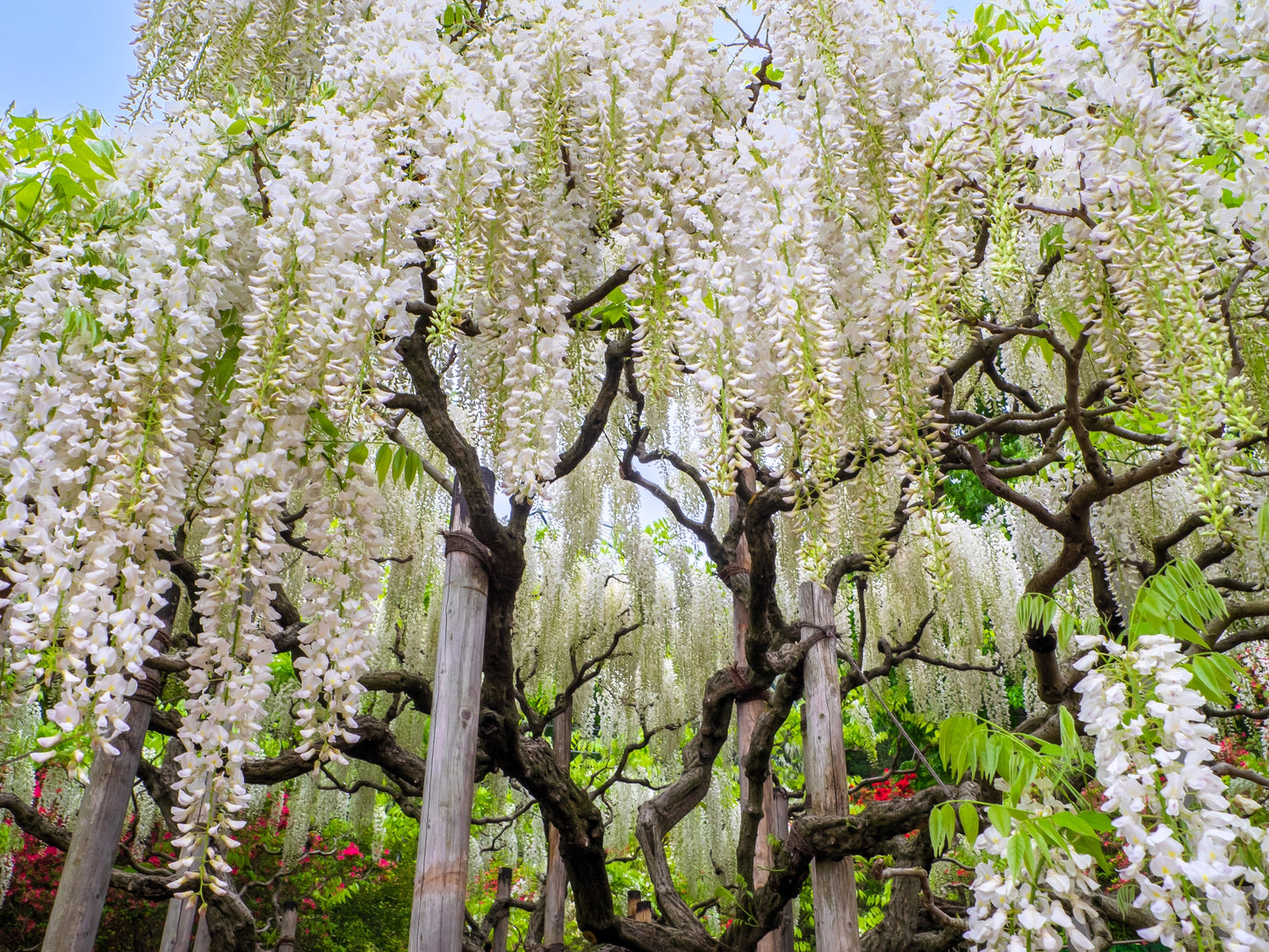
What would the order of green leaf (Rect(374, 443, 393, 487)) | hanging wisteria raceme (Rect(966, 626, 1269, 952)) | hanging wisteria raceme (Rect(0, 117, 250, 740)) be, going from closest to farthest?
hanging wisteria raceme (Rect(0, 117, 250, 740)) < hanging wisteria raceme (Rect(966, 626, 1269, 952)) < green leaf (Rect(374, 443, 393, 487))

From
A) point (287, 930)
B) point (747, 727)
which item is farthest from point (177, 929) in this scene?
point (747, 727)

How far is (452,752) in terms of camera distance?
259cm

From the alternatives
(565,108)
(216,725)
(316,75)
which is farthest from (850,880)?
(316,75)

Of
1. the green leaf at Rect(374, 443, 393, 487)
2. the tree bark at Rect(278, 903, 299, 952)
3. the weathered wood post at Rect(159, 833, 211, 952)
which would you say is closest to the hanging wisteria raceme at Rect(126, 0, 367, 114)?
the green leaf at Rect(374, 443, 393, 487)

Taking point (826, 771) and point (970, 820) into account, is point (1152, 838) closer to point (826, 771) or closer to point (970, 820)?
point (970, 820)

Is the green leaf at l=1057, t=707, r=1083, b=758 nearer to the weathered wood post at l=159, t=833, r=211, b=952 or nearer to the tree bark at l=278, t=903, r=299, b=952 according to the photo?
the weathered wood post at l=159, t=833, r=211, b=952

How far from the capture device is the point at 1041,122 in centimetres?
237

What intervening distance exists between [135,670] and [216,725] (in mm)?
193

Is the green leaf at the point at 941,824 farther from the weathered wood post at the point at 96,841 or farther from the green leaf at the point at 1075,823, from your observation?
the weathered wood post at the point at 96,841

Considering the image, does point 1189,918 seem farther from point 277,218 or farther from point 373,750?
point 373,750

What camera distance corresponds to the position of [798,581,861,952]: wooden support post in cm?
293

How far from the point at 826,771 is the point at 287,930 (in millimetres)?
4032

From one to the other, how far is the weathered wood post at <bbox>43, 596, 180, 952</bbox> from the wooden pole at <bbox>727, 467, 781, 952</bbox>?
A: 93.0 inches

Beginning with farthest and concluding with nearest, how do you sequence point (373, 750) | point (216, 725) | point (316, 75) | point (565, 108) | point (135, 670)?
1. point (373, 750)
2. point (316, 75)
3. point (565, 108)
4. point (216, 725)
5. point (135, 670)
